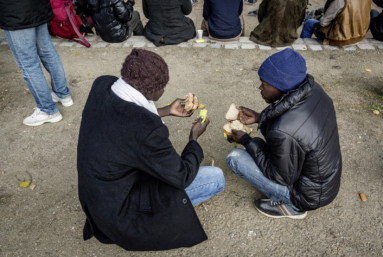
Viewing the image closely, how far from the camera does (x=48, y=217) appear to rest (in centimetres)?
274

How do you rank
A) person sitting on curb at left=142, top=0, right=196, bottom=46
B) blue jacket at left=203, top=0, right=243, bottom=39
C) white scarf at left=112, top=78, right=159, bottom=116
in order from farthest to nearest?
blue jacket at left=203, top=0, right=243, bottom=39 < person sitting on curb at left=142, top=0, right=196, bottom=46 < white scarf at left=112, top=78, right=159, bottom=116

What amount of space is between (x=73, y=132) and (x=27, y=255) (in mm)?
1736

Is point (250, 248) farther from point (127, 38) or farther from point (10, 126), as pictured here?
point (127, 38)

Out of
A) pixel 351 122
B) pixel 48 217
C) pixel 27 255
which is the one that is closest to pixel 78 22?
pixel 48 217

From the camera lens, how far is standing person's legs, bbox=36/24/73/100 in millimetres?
3392

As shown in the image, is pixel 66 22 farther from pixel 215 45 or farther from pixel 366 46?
pixel 366 46

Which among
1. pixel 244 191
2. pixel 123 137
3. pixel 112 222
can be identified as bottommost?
pixel 244 191

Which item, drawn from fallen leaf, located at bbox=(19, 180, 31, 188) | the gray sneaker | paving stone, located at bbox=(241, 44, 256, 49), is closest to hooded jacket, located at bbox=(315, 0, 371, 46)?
paving stone, located at bbox=(241, 44, 256, 49)

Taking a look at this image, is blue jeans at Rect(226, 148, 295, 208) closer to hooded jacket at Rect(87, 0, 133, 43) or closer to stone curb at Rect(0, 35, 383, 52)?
stone curb at Rect(0, 35, 383, 52)

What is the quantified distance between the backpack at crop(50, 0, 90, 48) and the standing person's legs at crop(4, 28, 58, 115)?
2469mm

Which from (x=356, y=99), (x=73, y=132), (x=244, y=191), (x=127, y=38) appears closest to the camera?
(x=244, y=191)

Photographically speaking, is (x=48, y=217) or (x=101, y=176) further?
(x=48, y=217)

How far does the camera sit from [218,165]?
10.8 feet

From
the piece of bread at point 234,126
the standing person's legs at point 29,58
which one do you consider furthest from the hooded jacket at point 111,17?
the piece of bread at point 234,126
